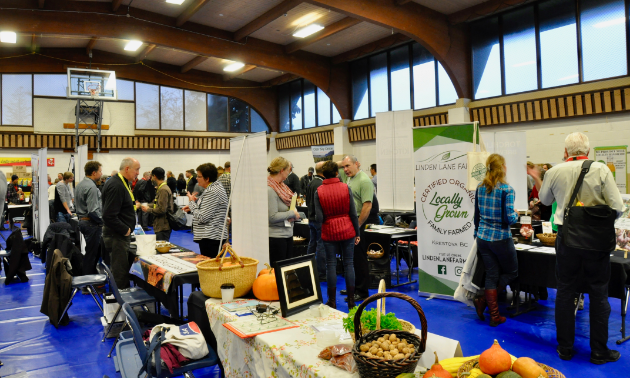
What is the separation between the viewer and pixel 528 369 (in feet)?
4.09

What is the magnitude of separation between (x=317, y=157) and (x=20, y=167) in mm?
8496

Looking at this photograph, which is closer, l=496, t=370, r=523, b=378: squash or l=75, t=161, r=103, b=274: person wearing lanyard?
l=496, t=370, r=523, b=378: squash

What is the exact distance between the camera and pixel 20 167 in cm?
1247

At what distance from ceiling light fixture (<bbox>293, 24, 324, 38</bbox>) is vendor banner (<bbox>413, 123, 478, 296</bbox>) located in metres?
5.84

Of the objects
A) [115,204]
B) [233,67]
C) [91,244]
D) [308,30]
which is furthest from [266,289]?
[233,67]

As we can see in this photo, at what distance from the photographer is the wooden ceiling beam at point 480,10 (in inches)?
320

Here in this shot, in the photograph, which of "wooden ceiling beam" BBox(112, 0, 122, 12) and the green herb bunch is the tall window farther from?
the green herb bunch

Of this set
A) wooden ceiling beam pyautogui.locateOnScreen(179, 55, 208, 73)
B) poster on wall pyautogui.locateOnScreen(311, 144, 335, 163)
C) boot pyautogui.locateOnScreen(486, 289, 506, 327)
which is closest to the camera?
boot pyautogui.locateOnScreen(486, 289, 506, 327)

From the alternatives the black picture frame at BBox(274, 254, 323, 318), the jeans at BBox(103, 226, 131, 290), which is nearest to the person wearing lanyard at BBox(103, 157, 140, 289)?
the jeans at BBox(103, 226, 131, 290)

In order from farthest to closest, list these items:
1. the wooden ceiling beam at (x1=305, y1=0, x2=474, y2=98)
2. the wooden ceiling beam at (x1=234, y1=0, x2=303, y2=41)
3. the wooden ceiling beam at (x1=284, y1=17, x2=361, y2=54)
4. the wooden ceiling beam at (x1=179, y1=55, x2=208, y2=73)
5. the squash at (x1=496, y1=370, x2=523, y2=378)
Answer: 1. the wooden ceiling beam at (x1=179, y1=55, x2=208, y2=73)
2. the wooden ceiling beam at (x1=284, y1=17, x2=361, y2=54)
3. the wooden ceiling beam at (x1=234, y1=0, x2=303, y2=41)
4. the wooden ceiling beam at (x1=305, y1=0, x2=474, y2=98)
5. the squash at (x1=496, y1=370, x2=523, y2=378)

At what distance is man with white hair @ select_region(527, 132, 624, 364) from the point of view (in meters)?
2.81

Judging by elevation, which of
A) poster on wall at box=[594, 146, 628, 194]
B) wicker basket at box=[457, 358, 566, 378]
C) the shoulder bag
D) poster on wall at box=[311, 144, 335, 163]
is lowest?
wicker basket at box=[457, 358, 566, 378]

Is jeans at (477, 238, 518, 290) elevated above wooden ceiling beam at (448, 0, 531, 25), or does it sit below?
below

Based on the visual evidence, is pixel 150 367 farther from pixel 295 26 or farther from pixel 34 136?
pixel 34 136
